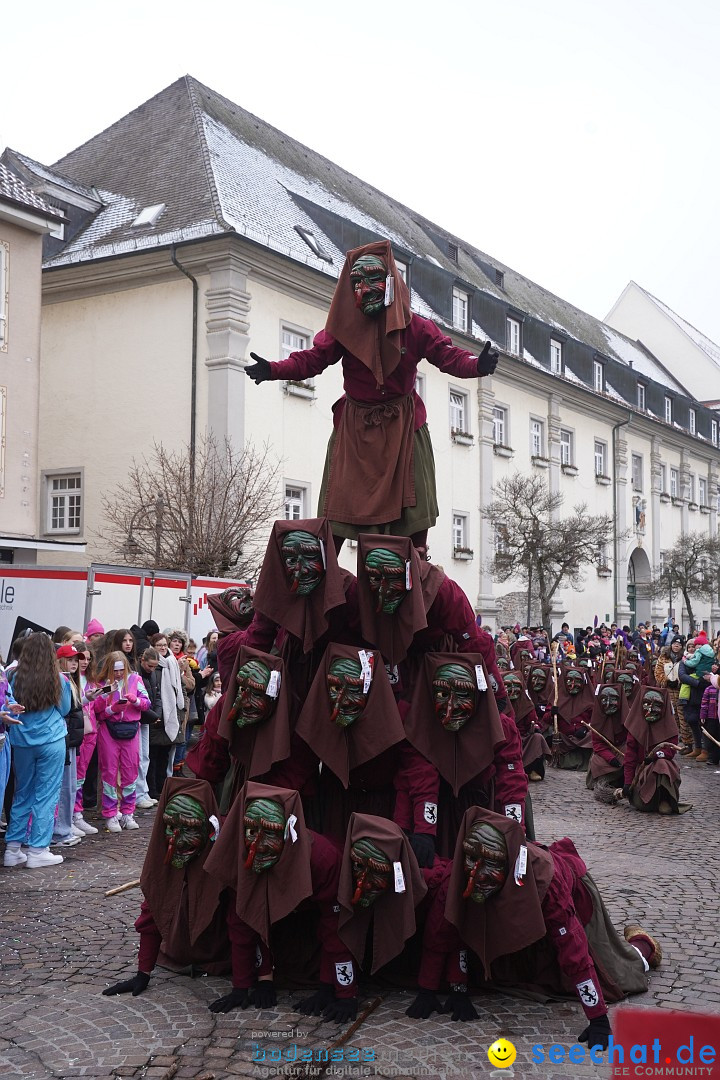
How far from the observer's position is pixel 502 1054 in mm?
4836

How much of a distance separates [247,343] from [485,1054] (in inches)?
820

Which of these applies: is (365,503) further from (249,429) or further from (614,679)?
(249,429)

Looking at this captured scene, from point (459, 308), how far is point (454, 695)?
2907 cm

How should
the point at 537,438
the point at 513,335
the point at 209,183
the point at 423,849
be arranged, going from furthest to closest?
the point at 537,438 → the point at 513,335 → the point at 209,183 → the point at 423,849

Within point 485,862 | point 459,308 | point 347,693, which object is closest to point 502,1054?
point 485,862

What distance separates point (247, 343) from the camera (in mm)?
24422

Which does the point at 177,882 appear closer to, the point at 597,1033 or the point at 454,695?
the point at 454,695

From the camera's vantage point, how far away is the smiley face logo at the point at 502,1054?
4.78 metres

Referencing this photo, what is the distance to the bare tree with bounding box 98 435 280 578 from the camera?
69.6ft

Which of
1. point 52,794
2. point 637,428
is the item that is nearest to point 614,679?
point 52,794

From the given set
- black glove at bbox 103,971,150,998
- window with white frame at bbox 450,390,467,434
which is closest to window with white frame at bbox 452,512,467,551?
window with white frame at bbox 450,390,467,434

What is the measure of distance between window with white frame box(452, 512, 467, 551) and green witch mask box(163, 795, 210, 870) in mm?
26769

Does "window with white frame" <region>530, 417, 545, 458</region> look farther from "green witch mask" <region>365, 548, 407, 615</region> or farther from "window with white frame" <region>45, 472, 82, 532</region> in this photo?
"green witch mask" <region>365, 548, 407, 615</region>

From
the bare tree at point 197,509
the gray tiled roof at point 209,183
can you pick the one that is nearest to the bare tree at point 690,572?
the gray tiled roof at point 209,183
